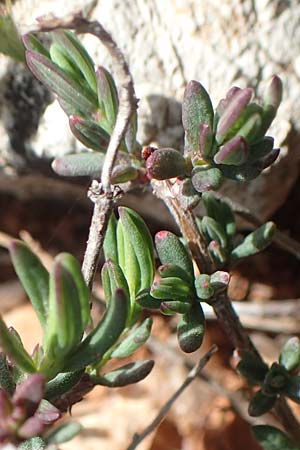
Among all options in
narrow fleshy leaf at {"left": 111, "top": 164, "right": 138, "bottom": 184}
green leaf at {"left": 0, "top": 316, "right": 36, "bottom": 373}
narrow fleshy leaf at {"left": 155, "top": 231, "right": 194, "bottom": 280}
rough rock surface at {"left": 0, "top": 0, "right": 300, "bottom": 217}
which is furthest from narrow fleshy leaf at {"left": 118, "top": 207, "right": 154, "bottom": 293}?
rough rock surface at {"left": 0, "top": 0, "right": 300, "bottom": 217}

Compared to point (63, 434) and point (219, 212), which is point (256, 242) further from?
point (63, 434)

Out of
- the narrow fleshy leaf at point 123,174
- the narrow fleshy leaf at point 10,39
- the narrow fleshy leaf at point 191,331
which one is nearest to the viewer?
the narrow fleshy leaf at point 191,331

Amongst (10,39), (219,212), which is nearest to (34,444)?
(219,212)

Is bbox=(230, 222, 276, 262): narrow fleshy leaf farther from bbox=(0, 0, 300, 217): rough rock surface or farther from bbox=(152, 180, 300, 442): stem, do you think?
bbox=(0, 0, 300, 217): rough rock surface

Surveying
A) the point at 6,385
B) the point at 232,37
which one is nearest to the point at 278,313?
the point at 232,37

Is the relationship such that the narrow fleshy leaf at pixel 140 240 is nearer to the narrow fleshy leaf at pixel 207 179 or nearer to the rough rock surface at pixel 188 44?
the narrow fleshy leaf at pixel 207 179

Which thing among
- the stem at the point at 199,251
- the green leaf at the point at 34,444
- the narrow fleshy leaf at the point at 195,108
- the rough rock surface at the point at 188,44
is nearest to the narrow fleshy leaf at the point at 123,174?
the stem at the point at 199,251
